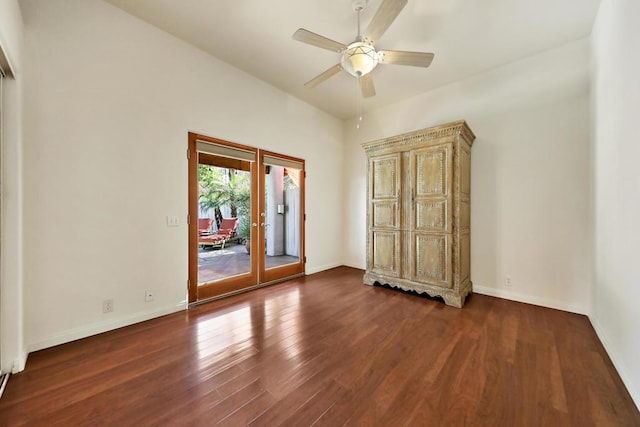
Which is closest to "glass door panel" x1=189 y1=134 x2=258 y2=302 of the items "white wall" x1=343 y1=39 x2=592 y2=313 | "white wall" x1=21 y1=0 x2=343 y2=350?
"white wall" x1=21 y1=0 x2=343 y2=350

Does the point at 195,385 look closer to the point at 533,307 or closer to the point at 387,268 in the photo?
the point at 387,268

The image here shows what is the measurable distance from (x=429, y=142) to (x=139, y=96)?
3.48m

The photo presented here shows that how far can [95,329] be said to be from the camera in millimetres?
2273

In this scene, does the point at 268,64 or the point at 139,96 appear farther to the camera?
the point at 268,64

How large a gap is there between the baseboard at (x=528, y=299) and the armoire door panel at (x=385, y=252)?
1.18 metres

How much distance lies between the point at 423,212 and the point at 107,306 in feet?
12.3

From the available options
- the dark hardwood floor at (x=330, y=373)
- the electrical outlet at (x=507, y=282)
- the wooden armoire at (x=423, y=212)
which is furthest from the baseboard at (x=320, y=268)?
the electrical outlet at (x=507, y=282)

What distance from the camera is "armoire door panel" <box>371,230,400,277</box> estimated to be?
3512 millimetres

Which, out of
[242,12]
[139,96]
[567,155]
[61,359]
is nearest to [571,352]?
[567,155]

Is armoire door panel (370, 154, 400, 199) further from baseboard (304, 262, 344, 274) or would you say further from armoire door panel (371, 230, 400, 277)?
baseboard (304, 262, 344, 274)

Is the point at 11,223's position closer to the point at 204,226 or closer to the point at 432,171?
the point at 204,226

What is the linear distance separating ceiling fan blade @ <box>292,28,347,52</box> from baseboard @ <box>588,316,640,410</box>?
3256 mm

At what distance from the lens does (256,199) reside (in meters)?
3.66

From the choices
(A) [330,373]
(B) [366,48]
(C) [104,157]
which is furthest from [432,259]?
(C) [104,157]
